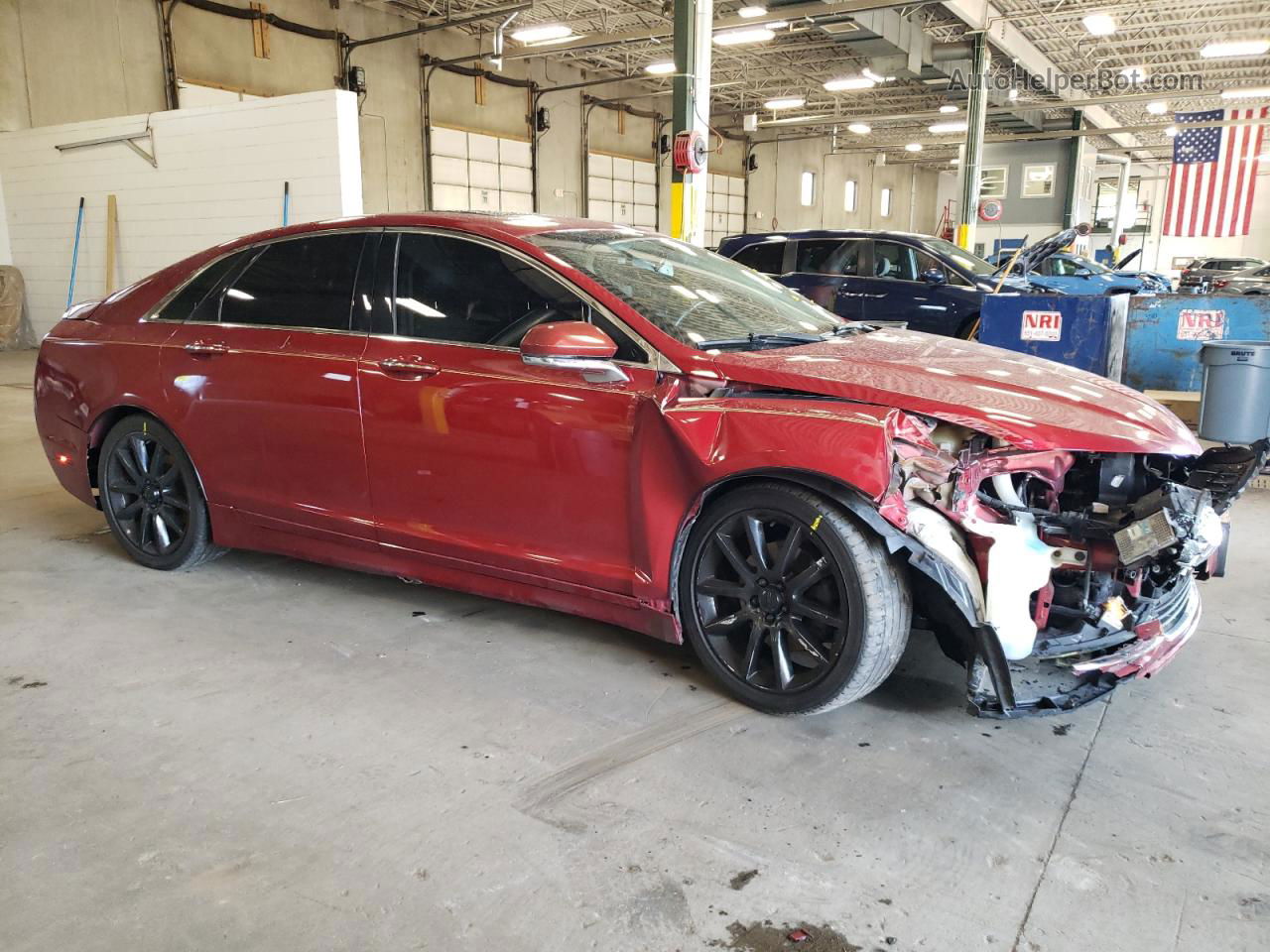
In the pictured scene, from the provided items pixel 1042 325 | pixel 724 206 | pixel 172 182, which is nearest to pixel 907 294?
pixel 1042 325

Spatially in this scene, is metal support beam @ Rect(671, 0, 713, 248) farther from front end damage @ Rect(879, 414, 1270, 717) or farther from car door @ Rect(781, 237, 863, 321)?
front end damage @ Rect(879, 414, 1270, 717)

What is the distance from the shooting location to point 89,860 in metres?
2.03

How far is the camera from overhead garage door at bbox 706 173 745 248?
2795cm

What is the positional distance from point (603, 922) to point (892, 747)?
103 centimetres

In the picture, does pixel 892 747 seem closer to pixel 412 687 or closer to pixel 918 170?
pixel 412 687

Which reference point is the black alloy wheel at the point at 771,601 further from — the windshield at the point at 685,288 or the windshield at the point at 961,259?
the windshield at the point at 961,259

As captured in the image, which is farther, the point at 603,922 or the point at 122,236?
the point at 122,236

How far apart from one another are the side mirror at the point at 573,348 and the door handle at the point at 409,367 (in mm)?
450

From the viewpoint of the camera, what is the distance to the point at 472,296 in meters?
3.06

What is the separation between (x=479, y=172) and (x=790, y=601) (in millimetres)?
18852

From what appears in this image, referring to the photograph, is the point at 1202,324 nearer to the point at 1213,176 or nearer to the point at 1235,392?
the point at 1235,392

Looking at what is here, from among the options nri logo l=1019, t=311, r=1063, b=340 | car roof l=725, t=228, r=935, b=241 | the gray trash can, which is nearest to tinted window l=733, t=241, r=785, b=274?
car roof l=725, t=228, r=935, b=241

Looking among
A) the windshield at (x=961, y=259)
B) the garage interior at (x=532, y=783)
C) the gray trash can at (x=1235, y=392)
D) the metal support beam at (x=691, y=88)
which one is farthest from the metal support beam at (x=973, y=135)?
the gray trash can at (x=1235, y=392)

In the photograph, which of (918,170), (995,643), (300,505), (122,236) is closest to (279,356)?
(300,505)
